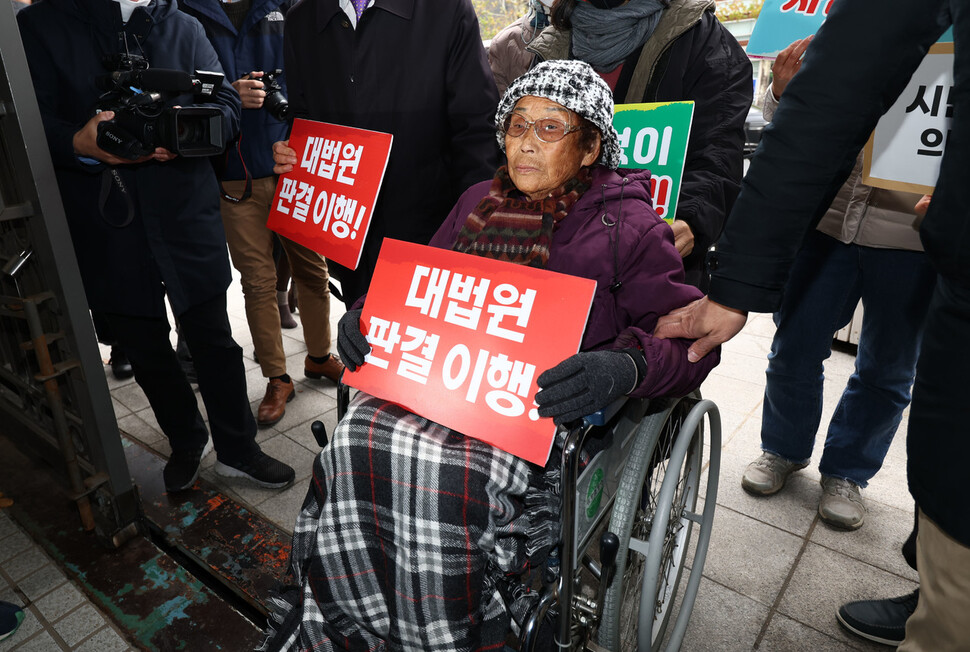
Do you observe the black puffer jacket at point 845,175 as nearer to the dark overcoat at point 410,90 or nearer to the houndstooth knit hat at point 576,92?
the houndstooth knit hat at point 576,92

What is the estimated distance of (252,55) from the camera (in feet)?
9.04

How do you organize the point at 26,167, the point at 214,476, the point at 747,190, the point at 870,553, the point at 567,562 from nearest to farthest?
the point at 747,190, the point at 567,562, the point at 26,167, the point at 870,553, the point at 214,476

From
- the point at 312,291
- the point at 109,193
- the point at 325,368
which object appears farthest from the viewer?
the point at 325,368

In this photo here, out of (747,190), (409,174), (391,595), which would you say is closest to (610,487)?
(391,595)

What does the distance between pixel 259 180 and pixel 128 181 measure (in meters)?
0.91

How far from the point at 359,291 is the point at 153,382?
846 millimetres

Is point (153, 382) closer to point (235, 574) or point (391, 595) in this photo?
point (235, 574)

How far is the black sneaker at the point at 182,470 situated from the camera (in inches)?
96.6

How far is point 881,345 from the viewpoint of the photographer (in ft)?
7.22

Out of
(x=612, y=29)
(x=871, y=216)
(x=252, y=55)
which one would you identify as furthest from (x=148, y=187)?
(x=871, y=216)

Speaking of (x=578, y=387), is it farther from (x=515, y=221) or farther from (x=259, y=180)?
(x=259, y=180)

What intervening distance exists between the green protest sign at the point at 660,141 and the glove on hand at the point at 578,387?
795 mm

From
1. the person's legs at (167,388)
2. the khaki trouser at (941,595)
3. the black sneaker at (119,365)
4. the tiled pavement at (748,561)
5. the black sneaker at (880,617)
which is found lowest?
the black sneaker at (119,365)

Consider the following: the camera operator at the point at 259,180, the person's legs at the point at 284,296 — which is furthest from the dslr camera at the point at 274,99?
the person's legs at the point at 284,296
